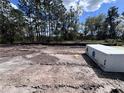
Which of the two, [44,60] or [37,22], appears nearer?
[44,60]

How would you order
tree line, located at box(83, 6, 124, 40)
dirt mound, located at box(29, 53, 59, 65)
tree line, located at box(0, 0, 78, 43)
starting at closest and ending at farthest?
dirt mound, located at box(29, 53, 59, 65) → tree line, located at box(0, 0, 78, 43) → tree line, located at box(83, 6, 124, 40)

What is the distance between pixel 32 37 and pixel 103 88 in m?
24.5

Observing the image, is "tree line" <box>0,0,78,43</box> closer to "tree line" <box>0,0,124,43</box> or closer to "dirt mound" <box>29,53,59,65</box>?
"tree line" <box>0,0,124,43</box>

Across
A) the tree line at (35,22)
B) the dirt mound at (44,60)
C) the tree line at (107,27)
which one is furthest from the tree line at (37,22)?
the dirt mound at (44,60)

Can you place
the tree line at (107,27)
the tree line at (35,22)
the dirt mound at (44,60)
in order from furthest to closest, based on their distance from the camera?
the tree line at (107,27) → the tree line at (35,22) → the dirt mound at (44,60)

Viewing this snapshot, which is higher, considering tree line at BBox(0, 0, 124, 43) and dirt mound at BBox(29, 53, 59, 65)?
tree line at BBox(0, 0, 124, 43)

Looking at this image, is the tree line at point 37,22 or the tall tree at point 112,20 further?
the tall tree at point 112,20

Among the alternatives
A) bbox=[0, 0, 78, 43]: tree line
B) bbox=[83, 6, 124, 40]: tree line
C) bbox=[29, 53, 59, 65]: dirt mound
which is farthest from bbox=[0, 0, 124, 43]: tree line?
bbox=[29, 53, 59, 65]: dirt mound

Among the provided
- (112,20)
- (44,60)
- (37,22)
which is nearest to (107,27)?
(112,20)

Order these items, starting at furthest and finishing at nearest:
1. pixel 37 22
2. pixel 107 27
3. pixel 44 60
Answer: pixel 107 27 → pixel 37 22 → pixel 44 60

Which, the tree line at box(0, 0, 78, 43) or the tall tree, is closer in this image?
the tree line at box(0, 0, 78, 43)

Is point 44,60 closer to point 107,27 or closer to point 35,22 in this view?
point 35,22

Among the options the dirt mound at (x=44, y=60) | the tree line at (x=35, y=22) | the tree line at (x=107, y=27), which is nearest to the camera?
the dirt mound at (x=44, y=60)

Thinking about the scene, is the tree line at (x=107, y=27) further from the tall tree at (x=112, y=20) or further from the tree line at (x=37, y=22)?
the tree line at (x=37, y=22)
